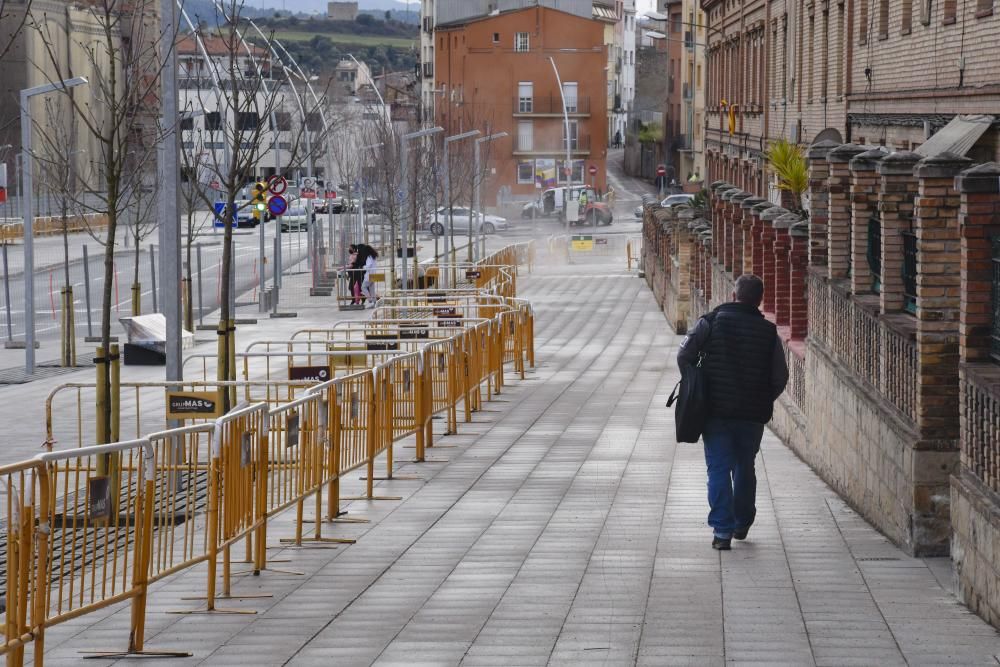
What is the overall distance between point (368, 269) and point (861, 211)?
26.8 metres

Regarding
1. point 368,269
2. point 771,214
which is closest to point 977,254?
point 771,214

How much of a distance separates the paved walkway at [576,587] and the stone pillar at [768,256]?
4941 mm

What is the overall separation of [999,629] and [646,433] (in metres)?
9.59

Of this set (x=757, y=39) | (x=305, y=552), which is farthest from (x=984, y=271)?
(x=757, y=39)

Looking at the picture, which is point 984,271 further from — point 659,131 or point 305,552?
point 659,131

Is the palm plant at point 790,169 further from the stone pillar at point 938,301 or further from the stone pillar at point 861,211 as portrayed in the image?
the stone pillar at point 938,301

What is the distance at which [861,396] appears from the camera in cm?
1195

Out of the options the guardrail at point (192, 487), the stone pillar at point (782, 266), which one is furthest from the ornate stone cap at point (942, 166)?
the stone pillar at point (782, 266)

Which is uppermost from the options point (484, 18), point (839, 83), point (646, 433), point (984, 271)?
point (484, 18)

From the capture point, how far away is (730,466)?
10.2m

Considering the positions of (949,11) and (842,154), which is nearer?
(842,154)

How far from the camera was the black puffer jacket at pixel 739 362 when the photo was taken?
33.1 feet

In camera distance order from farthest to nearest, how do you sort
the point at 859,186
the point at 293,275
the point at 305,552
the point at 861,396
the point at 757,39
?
the point at 293,275, the point at 757,39, the point at 859,186, the point at 861,396, the point at 305,552

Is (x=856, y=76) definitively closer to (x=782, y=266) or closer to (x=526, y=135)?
(x=782, y=266)
